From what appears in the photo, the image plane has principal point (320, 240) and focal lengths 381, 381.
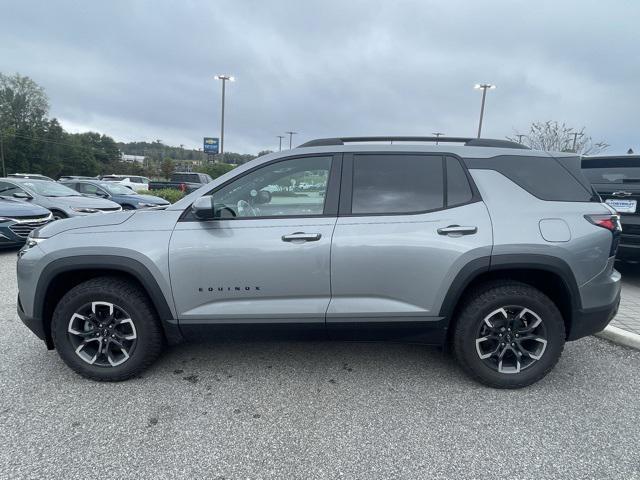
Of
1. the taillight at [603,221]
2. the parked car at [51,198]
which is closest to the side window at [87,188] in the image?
the parked car at [51,198]

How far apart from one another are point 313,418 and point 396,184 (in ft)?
5.66

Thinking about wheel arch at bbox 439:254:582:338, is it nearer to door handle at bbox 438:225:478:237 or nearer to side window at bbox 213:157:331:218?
door handle at bbox 438:225:478:237

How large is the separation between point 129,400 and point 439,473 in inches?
80.9

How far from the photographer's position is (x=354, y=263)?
2658 mm

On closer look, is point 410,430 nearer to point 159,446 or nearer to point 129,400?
point 159,446

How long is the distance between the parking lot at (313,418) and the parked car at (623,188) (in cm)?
234

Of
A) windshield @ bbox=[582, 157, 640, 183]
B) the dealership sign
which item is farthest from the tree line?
windshield @ bbox=[582, 157, 640, 183]

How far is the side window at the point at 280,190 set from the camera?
284 centimetres

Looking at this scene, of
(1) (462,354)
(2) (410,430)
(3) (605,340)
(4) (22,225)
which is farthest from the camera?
(4) (22,225)

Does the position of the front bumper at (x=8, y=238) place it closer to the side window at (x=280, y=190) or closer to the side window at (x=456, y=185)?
the side window at (x=280, y=190)

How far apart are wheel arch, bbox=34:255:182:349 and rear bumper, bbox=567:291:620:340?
9.53ft

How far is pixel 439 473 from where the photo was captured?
2.04m

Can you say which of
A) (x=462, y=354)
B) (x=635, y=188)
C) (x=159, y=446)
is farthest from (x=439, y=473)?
(x=635, y=188)

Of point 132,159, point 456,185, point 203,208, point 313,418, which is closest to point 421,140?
point 456,185
